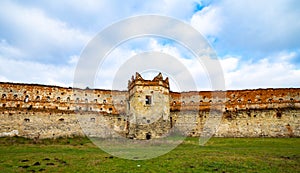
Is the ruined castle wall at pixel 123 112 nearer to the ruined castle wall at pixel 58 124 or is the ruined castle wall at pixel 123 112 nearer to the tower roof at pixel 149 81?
the ruined castle wall at pixel 58 124

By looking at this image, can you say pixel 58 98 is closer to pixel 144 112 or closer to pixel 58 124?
pixel 58 124

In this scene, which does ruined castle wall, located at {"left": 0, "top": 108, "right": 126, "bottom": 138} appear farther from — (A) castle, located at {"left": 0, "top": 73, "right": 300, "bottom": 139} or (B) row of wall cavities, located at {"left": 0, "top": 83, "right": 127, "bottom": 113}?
(B) row of wall cavities, located at {"left": 0, "top": 83, "right": 127, "bottom": 113}

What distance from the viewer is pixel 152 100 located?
35.1 metres

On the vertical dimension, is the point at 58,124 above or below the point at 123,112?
below

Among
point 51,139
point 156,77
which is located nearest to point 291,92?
point 156,77

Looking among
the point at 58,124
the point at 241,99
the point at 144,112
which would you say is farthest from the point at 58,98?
the point at 241,99

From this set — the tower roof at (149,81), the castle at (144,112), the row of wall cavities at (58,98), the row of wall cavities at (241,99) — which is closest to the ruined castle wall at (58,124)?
the castle at (144,112)

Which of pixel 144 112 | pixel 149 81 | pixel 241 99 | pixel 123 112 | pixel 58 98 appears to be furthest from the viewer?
pixel 123 112

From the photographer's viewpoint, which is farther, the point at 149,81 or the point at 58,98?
the point at 58,98

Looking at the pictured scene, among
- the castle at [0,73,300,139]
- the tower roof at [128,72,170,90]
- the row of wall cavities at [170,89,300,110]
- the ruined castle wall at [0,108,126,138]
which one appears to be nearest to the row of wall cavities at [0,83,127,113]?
the castle at [0,73,300,139]

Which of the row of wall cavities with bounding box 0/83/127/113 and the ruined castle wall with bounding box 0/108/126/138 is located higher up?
the row of wall cavities with bounding box 0/83/127/113

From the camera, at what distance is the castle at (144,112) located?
111 ft

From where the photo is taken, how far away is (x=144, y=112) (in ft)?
113

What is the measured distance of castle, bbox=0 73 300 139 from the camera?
3369 centimetres
